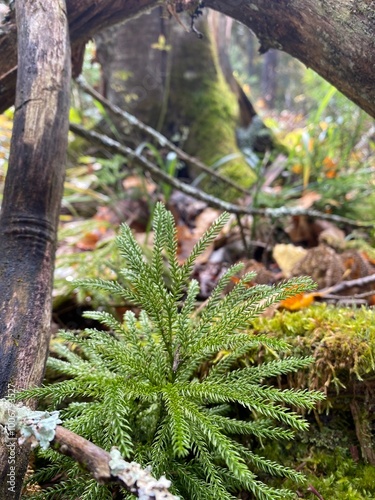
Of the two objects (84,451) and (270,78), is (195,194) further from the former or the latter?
(270,78)

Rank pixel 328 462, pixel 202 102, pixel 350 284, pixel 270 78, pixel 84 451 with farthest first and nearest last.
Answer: pixel 270 78 → pixel 202 102 → pixel 350 284 → pixel 328 462 → pixel 84 451

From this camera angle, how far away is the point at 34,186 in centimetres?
113

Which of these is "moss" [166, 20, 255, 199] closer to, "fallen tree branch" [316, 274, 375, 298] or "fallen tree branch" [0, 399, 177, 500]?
"fallen tree branch" [316, 274, 375, 298]

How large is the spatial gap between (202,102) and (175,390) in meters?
4.19

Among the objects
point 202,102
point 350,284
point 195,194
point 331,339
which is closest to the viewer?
point 331,339

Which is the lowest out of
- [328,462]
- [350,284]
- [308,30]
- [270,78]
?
[328,462]

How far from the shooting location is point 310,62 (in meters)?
1.23

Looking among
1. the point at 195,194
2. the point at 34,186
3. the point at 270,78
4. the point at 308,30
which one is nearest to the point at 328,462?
the point at 34,186

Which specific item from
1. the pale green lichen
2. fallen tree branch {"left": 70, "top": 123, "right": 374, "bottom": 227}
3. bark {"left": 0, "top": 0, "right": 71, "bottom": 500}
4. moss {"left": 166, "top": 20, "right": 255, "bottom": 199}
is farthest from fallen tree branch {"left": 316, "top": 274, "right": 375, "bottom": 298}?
moss {"left": 166, "top": 20, "right": 255, "bottom": 199}

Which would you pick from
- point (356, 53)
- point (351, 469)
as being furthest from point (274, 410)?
point (356, 53)

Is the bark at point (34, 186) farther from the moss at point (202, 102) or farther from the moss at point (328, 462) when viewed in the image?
the moss at point (202, 102)

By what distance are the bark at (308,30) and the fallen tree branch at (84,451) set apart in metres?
1.17

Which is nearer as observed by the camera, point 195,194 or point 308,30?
point 308,30

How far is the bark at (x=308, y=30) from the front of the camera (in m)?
1.08
